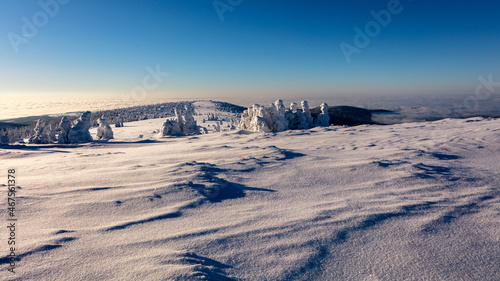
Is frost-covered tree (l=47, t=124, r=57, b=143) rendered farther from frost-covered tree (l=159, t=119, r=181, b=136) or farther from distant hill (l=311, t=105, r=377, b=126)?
distant hill (l=311, t=105, r=377, b=126)

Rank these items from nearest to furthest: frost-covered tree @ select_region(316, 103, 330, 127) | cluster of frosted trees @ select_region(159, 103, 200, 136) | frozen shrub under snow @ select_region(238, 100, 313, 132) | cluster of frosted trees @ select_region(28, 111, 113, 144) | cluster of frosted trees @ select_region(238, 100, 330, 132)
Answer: cluster of frosted trees @ select_region(28, 111, 113, 144) < frozen shrub under snow @ select_region(238, 100, 313, 132) < cluster of frosted trees @ select_region(238, 100, 330, 132) < cluster of frosted trees @ select_region(159, 103, 200, 136) < frost-covered tree @ select_region(316, 103, 330, 127)

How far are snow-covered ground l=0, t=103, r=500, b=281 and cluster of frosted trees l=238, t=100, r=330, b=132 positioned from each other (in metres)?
10.7

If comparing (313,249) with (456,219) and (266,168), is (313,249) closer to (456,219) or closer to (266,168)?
(456,219)

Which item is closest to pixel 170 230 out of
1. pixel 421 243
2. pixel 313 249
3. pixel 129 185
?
pixel 313 249

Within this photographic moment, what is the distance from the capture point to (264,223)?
266 centimetres

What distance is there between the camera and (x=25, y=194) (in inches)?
140

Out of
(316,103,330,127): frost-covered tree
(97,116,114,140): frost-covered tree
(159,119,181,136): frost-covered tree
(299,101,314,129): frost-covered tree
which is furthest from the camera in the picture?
(316,103,330,127): frost-covered tree

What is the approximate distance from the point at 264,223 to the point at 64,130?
15374 mm

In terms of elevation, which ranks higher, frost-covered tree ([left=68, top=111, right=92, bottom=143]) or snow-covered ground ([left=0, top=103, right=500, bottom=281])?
frost-covered tree ([left=68, top=111, right=92, bottom=143])

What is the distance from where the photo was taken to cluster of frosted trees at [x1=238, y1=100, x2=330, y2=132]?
613 inches

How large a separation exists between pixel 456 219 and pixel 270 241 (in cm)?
211

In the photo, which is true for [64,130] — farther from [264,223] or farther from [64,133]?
[264,223]

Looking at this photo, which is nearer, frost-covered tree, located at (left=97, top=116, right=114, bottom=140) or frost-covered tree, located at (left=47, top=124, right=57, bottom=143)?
frost-covered tree, located at (left=47, top=124, right=57, bottom=143)

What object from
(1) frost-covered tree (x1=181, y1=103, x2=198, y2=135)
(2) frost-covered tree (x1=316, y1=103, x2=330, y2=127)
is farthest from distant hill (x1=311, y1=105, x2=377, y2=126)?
(1) frost-covered tree (x1=181, y1=103, x2=198, y2=135)
